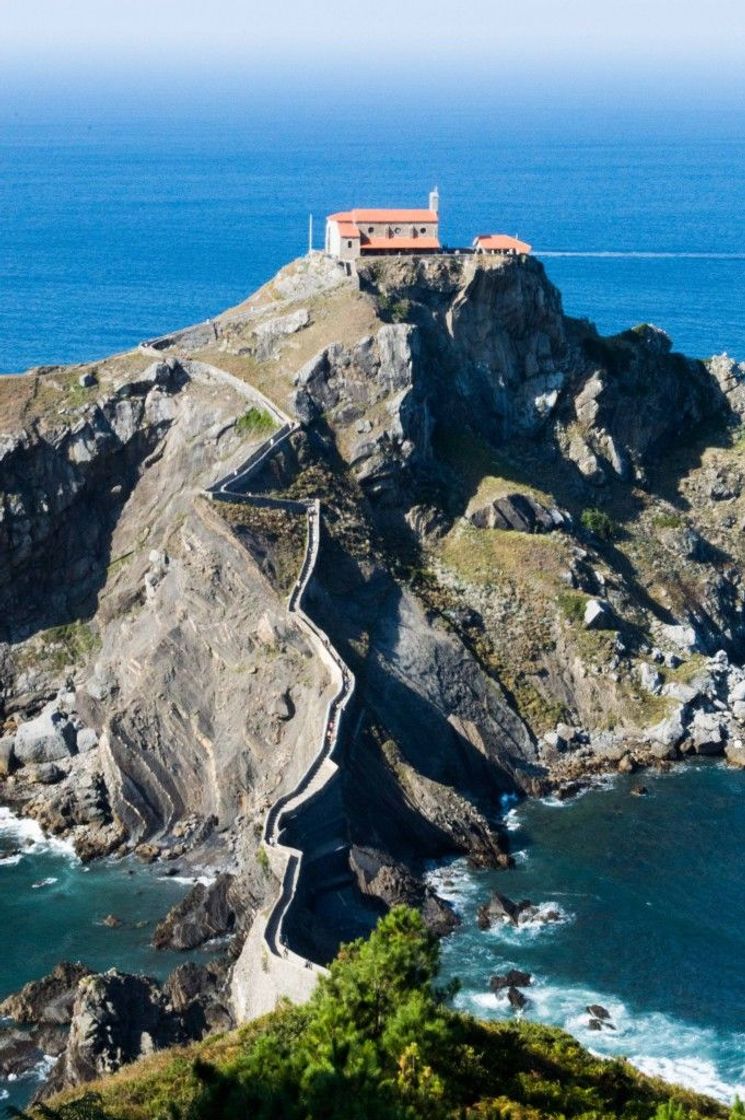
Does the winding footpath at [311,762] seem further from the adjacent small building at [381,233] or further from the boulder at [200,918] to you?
the adjacent small building at [381,233]

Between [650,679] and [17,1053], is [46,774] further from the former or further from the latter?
[650,679]

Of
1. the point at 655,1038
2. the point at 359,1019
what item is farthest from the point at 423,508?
the point at 359,1019

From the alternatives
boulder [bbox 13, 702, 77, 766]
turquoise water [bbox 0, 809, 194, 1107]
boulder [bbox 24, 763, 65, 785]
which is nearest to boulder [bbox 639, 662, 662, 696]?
turquoise water [bbox 0, 809, 194, 1107]

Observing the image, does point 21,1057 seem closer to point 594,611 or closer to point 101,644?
point 101,644

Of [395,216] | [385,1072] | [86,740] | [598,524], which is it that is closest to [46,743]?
[86,740]

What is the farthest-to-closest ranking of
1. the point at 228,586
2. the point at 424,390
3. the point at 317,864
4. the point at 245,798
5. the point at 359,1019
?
the point at 424,390 < the point at 228,586 < the point at 245,798 < the point at 317,864 < the point at 359,1019

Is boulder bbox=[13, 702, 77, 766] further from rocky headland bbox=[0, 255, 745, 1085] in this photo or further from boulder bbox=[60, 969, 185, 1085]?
boulder bbox=[60, 969, 185, 1085]

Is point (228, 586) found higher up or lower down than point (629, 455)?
lower down
